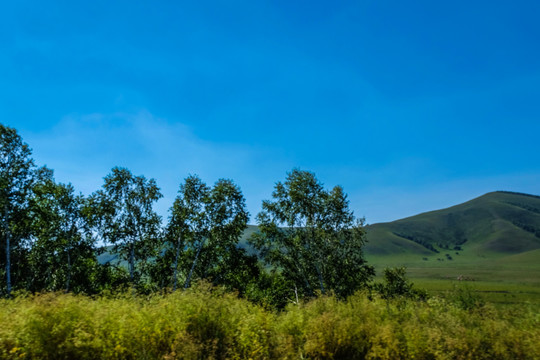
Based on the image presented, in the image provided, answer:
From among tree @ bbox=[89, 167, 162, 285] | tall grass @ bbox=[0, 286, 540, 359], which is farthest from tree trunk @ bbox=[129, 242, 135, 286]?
Answer: tall grass @ bbox=[0, 286, 540, 359]

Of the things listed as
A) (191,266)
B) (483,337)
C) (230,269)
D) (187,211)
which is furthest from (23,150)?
(483,337)

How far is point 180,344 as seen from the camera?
7488 mm

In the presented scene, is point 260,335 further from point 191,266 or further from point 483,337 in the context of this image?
point 191,266

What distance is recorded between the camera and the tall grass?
7.02 meters

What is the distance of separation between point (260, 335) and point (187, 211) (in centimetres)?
2623

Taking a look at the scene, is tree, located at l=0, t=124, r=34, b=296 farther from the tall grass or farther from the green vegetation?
the tall grass

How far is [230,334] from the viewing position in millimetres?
8352

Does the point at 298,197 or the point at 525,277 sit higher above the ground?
the point at 298,197

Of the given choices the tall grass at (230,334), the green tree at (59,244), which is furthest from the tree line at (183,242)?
the tall grass at (230,334)

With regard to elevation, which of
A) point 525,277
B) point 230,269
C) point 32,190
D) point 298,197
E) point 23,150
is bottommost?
point 525,277

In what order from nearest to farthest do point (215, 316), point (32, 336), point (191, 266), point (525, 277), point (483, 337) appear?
→ point (32, 336), point (483, 337), point (215, 316), point (191, 266), point (525, 277)

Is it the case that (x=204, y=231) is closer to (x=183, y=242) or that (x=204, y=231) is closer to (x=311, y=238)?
(x=183, y=242)

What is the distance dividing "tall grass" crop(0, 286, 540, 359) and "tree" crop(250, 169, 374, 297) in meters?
22.0

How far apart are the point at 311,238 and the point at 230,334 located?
2353 centimetres
